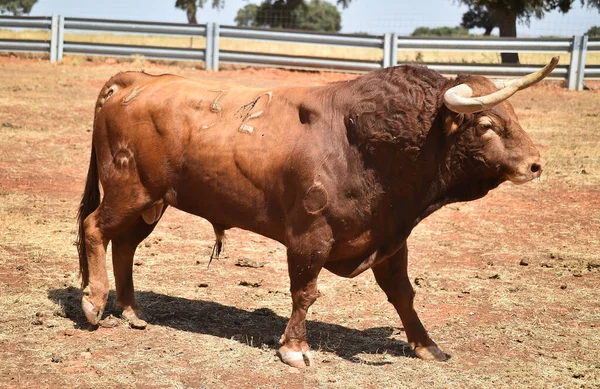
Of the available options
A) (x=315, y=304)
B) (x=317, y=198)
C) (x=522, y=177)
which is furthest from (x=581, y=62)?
(x=317, y=198)

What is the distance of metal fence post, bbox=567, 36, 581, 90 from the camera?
778 inches

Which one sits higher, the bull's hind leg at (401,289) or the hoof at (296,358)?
the bull's hind leg at (401,289)

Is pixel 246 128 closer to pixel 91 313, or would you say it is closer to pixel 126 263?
pixel 126 263

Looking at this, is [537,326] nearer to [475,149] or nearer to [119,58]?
[475,149]

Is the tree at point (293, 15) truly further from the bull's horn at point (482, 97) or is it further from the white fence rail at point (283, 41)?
the bull's horn at point (482, 97)

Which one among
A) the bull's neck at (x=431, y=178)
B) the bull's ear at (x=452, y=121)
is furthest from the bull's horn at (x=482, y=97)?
the bull's neck at (x=431, y=178)

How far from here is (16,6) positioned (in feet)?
221

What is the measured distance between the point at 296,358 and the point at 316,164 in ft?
4.43

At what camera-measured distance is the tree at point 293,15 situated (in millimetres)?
43594

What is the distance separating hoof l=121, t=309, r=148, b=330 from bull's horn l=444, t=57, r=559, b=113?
2872 mm

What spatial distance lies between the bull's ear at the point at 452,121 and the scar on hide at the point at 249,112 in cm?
138

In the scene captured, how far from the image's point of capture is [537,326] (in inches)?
277

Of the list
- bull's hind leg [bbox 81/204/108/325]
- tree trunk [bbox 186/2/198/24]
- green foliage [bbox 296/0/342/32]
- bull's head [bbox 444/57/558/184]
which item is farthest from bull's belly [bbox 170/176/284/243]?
green foliage [bbox 296/0/342/32]

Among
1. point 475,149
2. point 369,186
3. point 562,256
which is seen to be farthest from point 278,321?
point 562,256
